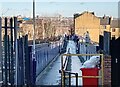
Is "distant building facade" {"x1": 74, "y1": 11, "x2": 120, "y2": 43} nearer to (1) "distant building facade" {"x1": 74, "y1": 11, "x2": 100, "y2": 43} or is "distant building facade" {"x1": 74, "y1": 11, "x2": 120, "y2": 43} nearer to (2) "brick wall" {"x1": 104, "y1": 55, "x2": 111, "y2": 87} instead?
(1) "distant building facade" {"x1": 74, "y1": 11, "x2": 100, "y2": 43}

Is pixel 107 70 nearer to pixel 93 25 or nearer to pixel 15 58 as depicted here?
pixel 93 25

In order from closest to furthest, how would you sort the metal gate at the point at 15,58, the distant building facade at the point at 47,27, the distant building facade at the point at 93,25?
the distant building facade at the point at 93,25
the distant building facade at the point at 47,27
the metal gate at the point at 15,58

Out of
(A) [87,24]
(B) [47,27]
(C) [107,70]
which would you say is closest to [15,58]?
(B) [47,27]

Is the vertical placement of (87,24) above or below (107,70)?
above

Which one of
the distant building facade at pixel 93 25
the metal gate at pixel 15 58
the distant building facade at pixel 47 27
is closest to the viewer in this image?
the distant building facade at pixel 93 25

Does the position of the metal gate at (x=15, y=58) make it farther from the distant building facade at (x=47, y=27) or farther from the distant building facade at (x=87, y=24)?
the distant building facade at (x=87, y=24)

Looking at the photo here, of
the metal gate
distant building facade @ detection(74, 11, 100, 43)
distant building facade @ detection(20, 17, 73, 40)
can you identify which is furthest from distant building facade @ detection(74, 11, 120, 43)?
the metal gate

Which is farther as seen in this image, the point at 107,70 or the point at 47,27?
the point at 107,70

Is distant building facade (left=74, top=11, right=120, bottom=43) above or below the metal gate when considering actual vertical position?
above

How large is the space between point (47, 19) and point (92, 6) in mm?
653

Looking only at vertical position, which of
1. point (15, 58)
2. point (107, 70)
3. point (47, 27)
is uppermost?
point (47, 27)

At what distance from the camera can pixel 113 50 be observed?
4.19m

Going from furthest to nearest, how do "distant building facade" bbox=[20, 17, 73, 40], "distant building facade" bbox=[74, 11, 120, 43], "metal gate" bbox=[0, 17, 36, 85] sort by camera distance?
"metal gate" bbox=[0, 17, 36, 85] < "distant building facade" bbox=[20, 17, 73, 40] < "distant building facade" bbox=[74, 11, 120, 43]

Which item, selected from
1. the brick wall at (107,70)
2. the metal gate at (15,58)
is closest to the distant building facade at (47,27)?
the metal gate at (15,58)
